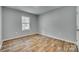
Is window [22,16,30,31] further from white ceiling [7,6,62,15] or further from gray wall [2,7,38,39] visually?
white ceiling [7,6,62,15]

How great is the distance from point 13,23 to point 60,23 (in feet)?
3.11

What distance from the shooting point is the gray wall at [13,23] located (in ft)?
4.60

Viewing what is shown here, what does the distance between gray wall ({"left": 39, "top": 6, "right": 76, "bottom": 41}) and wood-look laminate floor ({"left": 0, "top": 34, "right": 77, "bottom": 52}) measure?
0.43ft

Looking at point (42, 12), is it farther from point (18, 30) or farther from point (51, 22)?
point (18, 30)

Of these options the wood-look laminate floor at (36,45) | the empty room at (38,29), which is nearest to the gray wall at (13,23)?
the empty room at (38,29)

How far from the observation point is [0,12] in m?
1.38

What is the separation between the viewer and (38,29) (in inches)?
61.9

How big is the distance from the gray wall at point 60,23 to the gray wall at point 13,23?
187 millimetres

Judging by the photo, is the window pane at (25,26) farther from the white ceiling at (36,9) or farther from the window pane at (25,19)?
the white ceiling at (36,9)

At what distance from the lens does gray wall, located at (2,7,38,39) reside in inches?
55.2

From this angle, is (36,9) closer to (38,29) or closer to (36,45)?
(38,29)

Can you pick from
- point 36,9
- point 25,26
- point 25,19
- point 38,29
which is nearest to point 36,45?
point 38,29

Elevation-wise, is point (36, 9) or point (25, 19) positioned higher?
point (36, 9)
